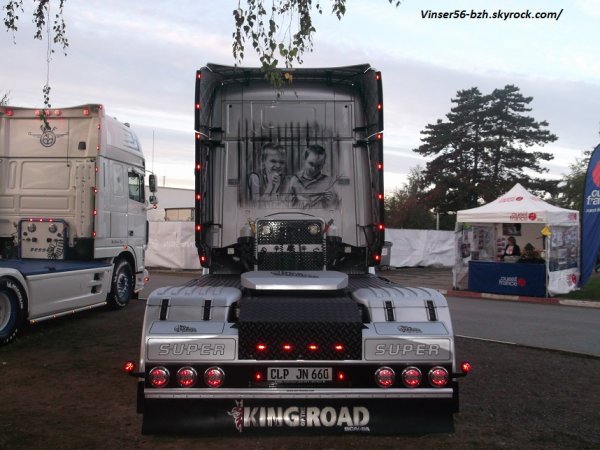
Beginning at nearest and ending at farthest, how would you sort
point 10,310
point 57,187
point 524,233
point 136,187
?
1. point 10,310
2. point 57,187
3. point 136,187
4. point 524,233

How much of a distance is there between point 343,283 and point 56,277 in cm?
657

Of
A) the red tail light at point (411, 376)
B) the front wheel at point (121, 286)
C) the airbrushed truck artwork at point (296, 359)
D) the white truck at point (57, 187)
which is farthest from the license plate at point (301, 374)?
the front wheel at point (121, 286)

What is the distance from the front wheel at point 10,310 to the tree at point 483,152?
42.2 m

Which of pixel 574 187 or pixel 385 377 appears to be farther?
pixel 574 187

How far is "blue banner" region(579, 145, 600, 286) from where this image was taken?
1664 cm

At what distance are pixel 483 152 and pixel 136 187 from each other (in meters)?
40.8

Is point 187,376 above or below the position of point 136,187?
below

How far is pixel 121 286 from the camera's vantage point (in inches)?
473

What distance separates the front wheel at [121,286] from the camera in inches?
457

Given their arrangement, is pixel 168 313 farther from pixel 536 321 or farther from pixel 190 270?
pixel 190 270

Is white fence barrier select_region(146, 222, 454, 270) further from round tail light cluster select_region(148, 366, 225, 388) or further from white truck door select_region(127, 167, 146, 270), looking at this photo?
round tail light cluster select_region(148, 366, 225, 388)

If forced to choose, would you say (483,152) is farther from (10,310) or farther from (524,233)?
(10,310)

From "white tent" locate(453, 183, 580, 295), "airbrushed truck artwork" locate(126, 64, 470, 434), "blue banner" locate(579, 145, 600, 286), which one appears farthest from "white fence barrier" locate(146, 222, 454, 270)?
"airbrushed truck artwork" locate(126, 64, 470, 434)

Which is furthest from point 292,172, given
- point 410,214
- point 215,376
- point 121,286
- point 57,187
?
point 410,214
